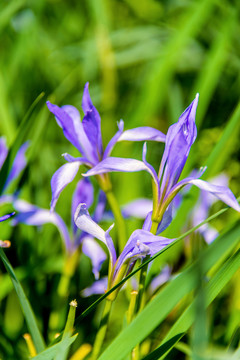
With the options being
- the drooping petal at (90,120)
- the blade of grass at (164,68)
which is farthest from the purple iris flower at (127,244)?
the blade of grass at (164,68)

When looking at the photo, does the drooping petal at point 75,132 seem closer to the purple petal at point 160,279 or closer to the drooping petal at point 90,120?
the drooping petal at point 90,120

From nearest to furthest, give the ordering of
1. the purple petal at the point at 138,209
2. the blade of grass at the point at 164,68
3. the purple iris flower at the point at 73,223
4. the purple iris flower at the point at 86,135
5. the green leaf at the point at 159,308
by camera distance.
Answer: the green leaf at the point at 159,308 → the purple iris flower at the point at 86,135 → the purple iris flower at the point at 73,223 → the purple petal at the point at 138,209 → the blade of grass at the point at 164,68

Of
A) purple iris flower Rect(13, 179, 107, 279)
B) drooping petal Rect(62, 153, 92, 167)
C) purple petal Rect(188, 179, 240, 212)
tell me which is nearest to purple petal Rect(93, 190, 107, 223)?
purple iris flower Rect(13, 179, 107, 279)

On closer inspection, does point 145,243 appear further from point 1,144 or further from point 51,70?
point 51,70

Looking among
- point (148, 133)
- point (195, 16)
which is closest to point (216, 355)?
point (148, 133)

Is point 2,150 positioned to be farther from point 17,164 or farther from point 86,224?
point 86,224

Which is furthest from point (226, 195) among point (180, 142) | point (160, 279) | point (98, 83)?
point (98, 83)
